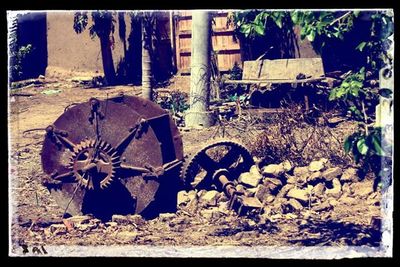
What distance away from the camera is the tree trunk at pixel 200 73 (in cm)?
848

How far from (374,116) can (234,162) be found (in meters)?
1.55

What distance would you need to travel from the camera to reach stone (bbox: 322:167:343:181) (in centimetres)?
854

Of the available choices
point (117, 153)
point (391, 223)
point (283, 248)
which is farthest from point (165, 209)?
point (391, 223)

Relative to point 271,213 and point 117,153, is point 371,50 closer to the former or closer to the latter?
point 271,213

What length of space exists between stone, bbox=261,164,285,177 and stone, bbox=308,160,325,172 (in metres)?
0.30

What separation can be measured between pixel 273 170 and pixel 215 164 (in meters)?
0.62

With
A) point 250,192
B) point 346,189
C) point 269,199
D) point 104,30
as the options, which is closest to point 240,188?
point 250,192

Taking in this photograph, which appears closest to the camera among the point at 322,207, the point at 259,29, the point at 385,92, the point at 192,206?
the point at 259,29

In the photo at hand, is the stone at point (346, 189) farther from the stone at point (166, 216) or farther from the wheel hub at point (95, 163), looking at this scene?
the wheel hub at point (95, 163)

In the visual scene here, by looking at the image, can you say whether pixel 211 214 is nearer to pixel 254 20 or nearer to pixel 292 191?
pixel 292 191

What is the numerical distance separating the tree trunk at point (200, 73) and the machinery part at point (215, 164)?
327mm

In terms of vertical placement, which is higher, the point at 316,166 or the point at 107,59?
the point at 107,59

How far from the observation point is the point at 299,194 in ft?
27.9

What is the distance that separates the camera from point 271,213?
333 inches
